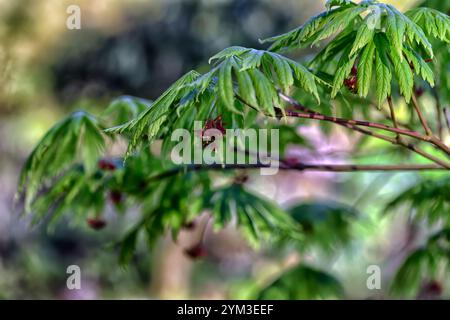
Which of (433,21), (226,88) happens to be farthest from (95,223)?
(433,21)

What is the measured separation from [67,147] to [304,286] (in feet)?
3.00

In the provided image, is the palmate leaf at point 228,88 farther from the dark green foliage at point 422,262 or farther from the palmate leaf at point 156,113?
the dark green foliage at point 422,262

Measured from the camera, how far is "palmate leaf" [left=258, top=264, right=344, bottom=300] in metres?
2.00

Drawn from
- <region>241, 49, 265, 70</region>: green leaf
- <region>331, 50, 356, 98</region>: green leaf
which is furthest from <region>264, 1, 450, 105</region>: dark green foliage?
<region>241, 49, 265, 70</region>: green leaf

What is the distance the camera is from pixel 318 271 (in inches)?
83.7

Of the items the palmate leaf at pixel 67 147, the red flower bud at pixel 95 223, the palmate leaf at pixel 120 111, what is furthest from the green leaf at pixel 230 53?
the red flower bud at pixel 95 223

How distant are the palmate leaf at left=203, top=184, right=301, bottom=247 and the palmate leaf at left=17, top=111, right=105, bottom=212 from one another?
36 cm

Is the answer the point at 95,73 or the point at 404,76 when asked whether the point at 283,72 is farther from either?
the point at 95,73

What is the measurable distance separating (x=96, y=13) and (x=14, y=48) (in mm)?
562

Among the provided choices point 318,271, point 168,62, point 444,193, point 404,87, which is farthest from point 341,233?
point 168,62

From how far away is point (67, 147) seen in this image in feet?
5.30

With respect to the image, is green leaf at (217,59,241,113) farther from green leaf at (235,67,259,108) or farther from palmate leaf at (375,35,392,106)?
palmate leaf at (375,35,392,106)

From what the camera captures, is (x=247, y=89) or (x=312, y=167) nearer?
(x=247, y=89)

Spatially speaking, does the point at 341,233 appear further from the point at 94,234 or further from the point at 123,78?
the point at 94,234
